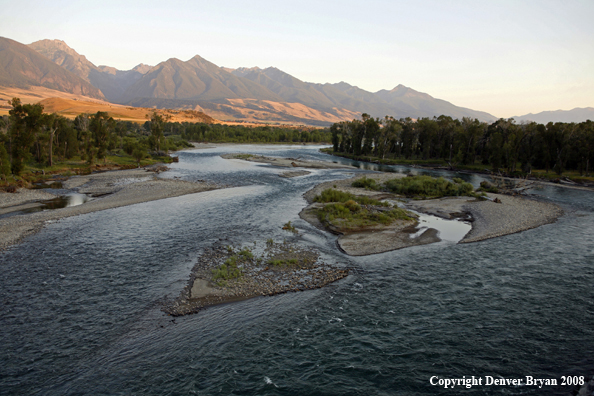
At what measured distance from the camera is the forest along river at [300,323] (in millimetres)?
13883

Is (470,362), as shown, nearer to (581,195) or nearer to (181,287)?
(181,287)

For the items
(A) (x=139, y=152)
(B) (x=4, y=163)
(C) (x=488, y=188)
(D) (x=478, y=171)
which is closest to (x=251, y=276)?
(B) (x=4, y=163)

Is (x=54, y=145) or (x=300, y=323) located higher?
(x=54, y=145)

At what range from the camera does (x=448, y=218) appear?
4069cm

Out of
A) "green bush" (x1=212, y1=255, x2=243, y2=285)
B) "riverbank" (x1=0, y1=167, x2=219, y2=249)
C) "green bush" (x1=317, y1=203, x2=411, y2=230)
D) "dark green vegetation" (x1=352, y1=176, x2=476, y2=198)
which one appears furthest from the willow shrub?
"green bush" (x1=212, y1=255, x2=243, y2=285)

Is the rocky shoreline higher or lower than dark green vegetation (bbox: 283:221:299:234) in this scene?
lower

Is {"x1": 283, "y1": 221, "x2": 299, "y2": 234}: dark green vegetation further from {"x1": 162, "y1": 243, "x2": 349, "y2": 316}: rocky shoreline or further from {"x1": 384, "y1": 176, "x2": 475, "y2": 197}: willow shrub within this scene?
{"x1": 384, "y1": 176, "x2": 475, "y2": 197}: willow shrub

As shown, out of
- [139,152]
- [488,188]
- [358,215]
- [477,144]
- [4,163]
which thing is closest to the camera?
[358,215]

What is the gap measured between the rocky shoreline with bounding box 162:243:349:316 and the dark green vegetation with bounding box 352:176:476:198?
3409 centimetres

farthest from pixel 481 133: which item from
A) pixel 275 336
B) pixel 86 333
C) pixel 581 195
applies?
→ pixel 86 333

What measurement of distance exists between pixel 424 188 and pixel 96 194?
179 ft

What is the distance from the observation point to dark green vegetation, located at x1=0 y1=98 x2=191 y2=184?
55438 millimetres

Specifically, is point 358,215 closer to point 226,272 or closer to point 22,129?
point 226,272

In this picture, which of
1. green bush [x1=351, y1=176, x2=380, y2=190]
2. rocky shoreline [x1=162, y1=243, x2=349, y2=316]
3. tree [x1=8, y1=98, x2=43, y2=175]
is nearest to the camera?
rocky shoreline [x1=162, y1=243, x2=349, y2=316]
